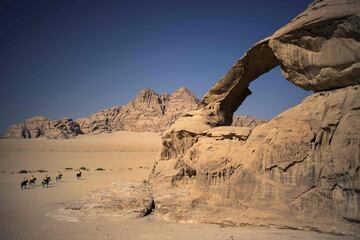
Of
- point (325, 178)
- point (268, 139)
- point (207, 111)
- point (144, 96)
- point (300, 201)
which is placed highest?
point (144, 96)

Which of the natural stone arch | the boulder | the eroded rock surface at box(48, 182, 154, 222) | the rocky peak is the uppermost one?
the rocky peak

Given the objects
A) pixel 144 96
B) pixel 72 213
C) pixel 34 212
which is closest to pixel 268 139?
pixel 72 213

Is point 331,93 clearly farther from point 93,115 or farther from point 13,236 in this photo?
point 93,115

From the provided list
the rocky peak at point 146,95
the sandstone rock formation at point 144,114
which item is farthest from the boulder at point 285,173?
the rocky peak at point 146,95

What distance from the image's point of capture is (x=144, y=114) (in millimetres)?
144125

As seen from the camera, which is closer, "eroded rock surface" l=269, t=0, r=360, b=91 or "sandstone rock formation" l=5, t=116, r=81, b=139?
"eroded rock surface" l=269, t=0, r=360, b=91

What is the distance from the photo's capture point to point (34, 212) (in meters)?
12.6

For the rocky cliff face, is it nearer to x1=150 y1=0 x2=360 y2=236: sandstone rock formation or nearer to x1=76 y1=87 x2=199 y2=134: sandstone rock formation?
x1=76 y1=87 x2=199 y2=134: sandstone rock formation

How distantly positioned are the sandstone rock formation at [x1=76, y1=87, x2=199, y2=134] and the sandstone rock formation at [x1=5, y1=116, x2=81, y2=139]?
12.5 m

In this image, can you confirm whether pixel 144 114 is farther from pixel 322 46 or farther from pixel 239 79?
pixel 322 46

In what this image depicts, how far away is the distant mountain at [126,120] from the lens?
389 ft

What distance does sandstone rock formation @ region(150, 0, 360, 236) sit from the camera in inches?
340

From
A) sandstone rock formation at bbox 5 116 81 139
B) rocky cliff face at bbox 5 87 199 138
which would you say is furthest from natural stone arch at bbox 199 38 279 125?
sandstone rock formation at bbox 5 116 81 139

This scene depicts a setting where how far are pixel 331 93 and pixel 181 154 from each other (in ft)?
22.7
